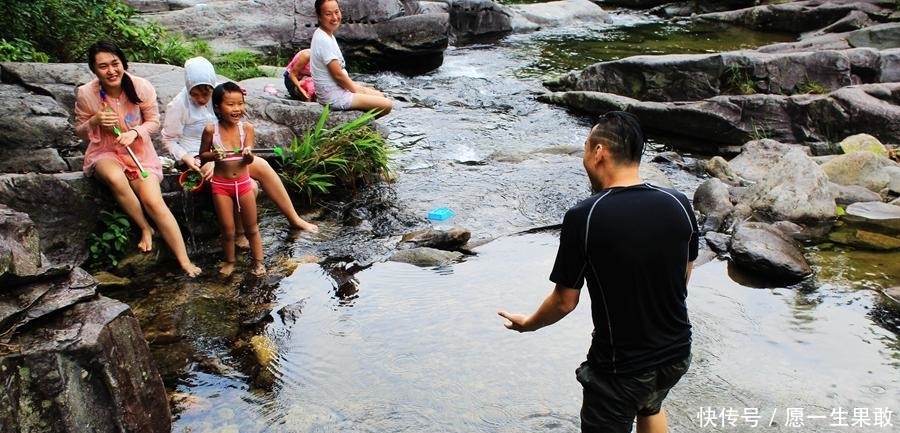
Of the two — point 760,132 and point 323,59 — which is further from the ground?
point 323,59

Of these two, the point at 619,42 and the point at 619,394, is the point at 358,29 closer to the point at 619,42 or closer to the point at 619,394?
the point at 619,42

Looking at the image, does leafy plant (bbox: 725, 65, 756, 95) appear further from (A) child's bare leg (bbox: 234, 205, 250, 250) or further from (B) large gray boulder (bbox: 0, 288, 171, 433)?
(B) large gray boulder (bbox: 0, 288, 171, 433)

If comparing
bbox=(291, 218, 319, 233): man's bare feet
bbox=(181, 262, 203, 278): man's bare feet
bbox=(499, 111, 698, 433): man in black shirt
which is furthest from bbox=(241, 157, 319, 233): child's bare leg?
bbox=(499, 111, 698, 433): man in black shirt

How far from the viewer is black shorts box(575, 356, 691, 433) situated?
119 inches

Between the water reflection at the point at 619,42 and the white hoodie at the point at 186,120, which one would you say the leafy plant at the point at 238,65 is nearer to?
the white hoodie at the point at 186,120

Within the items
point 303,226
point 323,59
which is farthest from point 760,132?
point 303,226

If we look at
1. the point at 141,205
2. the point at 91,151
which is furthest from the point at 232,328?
the point at 91,151

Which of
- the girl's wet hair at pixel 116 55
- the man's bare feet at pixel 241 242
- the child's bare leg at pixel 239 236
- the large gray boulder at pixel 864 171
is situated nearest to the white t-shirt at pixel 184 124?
the girl's wet hair at pixel 116 55

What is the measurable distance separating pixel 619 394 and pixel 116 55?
15.9 ft

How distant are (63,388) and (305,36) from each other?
11872mm

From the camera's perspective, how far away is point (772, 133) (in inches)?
420

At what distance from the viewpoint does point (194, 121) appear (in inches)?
256

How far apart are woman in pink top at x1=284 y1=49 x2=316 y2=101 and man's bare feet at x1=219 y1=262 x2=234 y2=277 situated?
3.13m

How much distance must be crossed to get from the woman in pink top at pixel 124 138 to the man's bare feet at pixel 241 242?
54 cm
